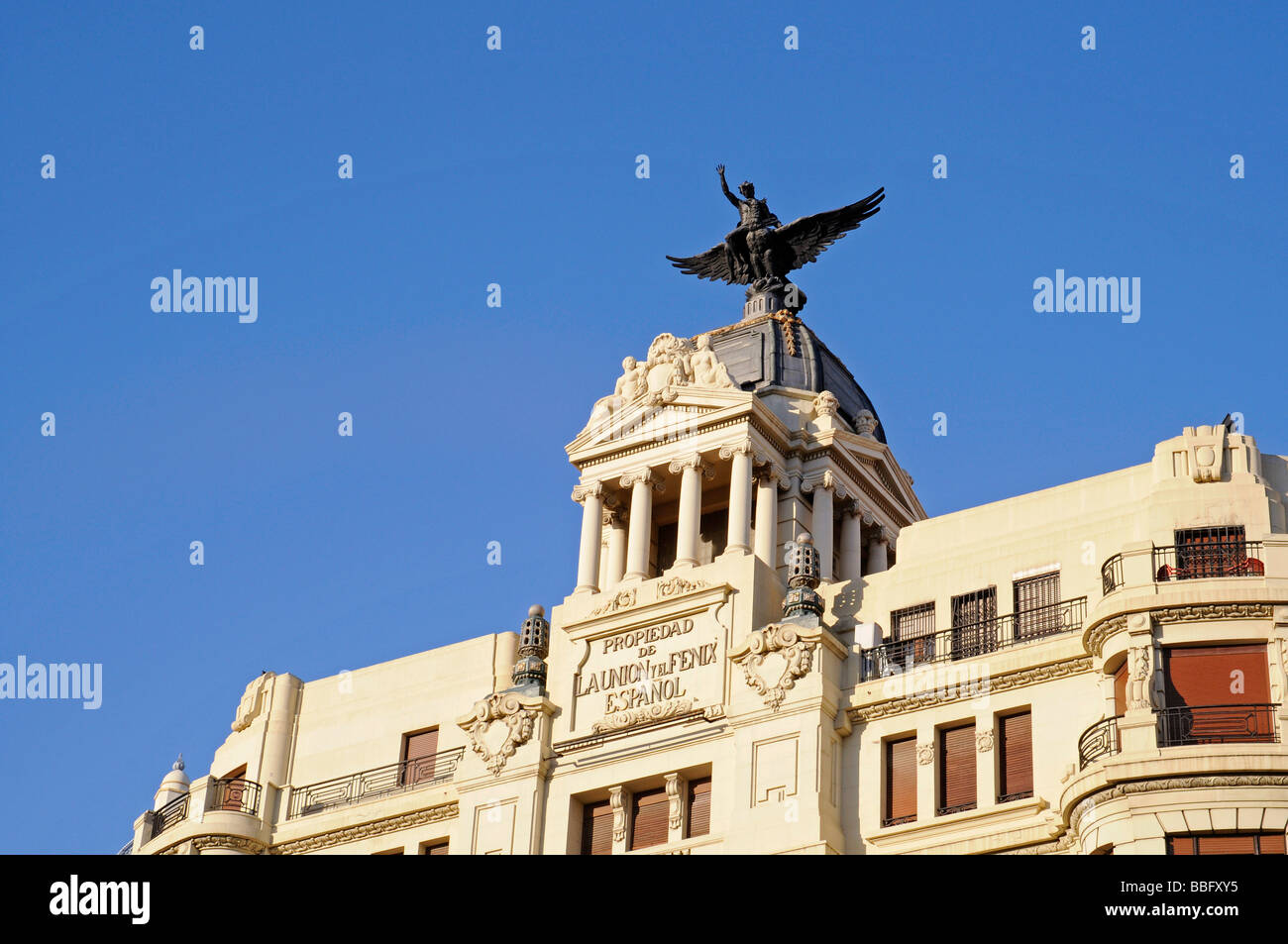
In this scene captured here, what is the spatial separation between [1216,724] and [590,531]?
20335 mm

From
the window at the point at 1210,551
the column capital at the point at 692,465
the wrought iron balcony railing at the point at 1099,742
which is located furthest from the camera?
the column capital at the point at 692,465

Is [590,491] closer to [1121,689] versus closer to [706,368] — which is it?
[706,368]

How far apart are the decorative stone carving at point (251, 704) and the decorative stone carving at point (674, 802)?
1456 centimetres

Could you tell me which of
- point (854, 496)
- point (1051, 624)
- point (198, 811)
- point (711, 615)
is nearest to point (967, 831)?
point (1051, 624)

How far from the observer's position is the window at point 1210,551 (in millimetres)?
55125

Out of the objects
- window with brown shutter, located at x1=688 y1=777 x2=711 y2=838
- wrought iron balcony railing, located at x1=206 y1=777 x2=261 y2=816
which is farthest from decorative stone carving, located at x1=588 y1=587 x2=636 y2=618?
wrought iron balcony railing, located at x1=206 y1=777 x2=261 y2=816

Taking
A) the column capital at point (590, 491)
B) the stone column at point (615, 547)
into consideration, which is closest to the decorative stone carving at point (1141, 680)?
the stone column at point (615, 547)

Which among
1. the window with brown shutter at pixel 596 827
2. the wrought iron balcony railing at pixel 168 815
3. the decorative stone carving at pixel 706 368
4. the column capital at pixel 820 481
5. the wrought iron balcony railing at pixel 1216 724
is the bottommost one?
the window with brown shutter at pixel 596 827

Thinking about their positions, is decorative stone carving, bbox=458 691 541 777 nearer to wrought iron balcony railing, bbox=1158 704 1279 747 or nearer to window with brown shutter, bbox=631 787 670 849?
window with brown shutter, bbox=631 787 670 849

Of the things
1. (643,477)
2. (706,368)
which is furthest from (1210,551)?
(706,368)

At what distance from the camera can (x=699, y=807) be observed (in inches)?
2334

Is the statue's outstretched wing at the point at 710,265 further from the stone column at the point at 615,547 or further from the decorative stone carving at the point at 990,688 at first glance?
the decorative stone carving at the point at 990,688

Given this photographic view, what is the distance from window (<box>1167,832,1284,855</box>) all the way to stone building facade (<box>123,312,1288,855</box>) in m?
0.05
